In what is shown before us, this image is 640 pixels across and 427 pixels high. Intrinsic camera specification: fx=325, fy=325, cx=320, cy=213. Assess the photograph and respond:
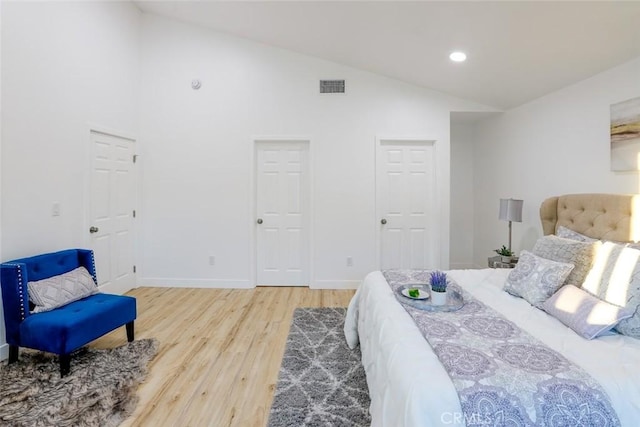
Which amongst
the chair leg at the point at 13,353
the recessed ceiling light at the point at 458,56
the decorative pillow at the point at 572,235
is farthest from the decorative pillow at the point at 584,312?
the chair leg at the point at 13,353

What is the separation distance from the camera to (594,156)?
9.64 ft

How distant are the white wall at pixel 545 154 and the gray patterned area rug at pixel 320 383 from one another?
2615mm

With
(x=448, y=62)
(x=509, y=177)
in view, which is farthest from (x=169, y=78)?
(x=509, y=177)

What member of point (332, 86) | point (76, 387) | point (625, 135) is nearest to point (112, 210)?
point (76, 387)

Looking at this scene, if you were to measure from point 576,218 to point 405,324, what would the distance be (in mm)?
2228

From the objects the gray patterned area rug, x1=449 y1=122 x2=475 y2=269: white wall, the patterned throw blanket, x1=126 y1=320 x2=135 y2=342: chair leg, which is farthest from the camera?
x1=449 y1=122 x2=475 y2=269: white wall

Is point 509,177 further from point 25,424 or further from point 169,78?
point 25,424

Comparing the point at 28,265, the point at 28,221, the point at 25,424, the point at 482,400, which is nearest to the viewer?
the point at 482,400

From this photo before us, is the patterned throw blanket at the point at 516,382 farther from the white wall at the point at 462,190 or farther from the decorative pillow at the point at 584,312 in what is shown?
the white wall at the point at 462,190

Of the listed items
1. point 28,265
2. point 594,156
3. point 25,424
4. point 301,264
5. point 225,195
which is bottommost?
point 25,424

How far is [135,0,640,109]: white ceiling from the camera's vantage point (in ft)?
7.89

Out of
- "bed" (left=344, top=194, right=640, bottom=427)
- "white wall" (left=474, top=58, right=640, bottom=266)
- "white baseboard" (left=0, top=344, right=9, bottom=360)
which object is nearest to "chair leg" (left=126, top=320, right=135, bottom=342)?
"white baseboard" (left=0, top=344, right=9, bottom=360)

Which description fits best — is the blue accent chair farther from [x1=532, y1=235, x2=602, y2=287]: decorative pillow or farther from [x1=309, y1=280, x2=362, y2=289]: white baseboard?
[x1=532, y1=235, x2=602, y2=287]: decorative pillow

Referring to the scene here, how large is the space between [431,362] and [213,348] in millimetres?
1958
